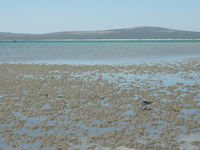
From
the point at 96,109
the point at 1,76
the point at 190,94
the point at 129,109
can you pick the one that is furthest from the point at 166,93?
Answer: the point at 1,76

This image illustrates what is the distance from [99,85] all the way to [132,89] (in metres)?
2.34

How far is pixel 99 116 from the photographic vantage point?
10828mm

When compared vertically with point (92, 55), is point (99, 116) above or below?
below

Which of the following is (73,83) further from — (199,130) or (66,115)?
(199,130)

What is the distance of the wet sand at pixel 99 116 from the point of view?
8.37 metres

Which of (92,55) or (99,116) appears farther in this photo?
(92,55)

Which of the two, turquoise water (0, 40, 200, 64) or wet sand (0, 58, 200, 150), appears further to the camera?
turquoise water (0, 40, 200, 64)

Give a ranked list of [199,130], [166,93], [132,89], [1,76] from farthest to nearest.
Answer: [1,76]
[132,89]
[166,93]
[199,130]

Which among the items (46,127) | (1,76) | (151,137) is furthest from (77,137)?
(1,76)

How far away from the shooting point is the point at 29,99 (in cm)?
1383

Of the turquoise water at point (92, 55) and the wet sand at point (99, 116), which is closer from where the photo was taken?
the wet sand at point (99, 116)

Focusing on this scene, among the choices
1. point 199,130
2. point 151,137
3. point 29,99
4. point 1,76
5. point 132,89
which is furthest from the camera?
point 1,76

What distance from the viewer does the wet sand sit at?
8367mm

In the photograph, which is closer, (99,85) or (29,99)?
(29,99)
